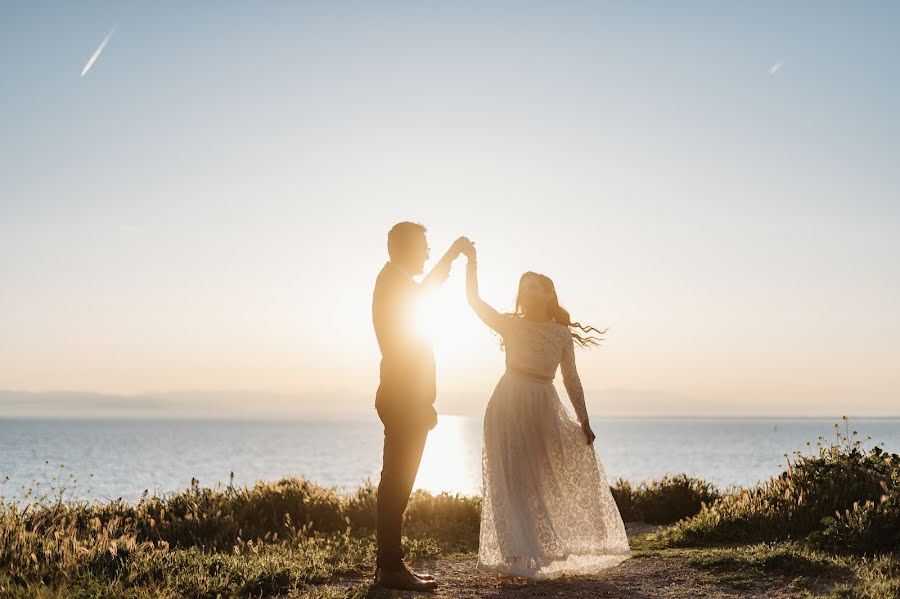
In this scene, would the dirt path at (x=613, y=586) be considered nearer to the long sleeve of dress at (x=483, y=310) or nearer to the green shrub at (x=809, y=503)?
the green shrub at (x=809, y=503)

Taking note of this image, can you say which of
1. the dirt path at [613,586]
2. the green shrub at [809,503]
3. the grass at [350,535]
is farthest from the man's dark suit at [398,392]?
the green shrub at [809,503]

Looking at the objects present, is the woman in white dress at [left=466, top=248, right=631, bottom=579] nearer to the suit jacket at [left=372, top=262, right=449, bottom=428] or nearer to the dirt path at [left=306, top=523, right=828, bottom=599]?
the dirt path at [left=306, top=523, right=828, bottom=599]

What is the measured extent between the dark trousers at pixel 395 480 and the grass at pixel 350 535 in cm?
51

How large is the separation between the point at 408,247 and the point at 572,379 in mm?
2335

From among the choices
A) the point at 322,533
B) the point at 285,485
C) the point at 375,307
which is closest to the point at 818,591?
the point at 375,307

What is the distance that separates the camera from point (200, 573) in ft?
23.5

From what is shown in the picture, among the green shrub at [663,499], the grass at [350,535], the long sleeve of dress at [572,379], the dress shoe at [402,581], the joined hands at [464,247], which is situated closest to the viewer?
the grass at [350,535]

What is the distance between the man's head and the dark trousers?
4.45 ft

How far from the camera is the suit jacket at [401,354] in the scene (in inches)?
281

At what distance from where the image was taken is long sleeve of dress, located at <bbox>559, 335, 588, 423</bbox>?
8.28 metres

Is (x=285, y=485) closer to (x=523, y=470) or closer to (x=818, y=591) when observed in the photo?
(x=523, y=470)

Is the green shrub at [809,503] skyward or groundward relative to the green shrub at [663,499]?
skyward

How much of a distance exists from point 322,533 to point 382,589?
13.6 ft

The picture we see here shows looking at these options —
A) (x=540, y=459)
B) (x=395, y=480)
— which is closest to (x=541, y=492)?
(x=540, y=459)
